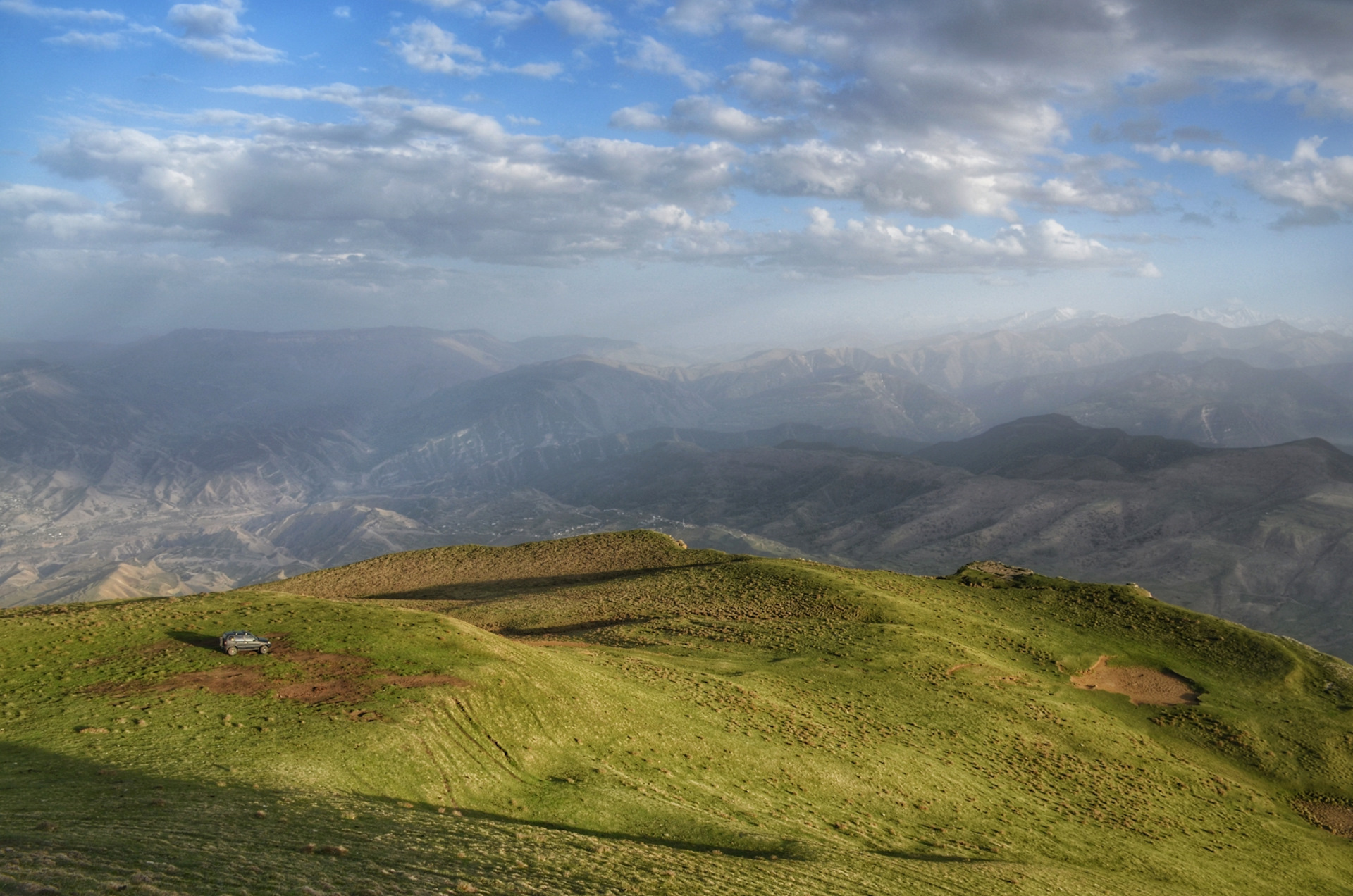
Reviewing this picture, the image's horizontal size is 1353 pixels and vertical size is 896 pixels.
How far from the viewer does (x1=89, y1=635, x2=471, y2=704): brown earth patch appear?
36.2m

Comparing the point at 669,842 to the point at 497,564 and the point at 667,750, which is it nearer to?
the point at 667,750

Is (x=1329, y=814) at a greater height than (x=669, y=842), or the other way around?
(x=669, y=842)

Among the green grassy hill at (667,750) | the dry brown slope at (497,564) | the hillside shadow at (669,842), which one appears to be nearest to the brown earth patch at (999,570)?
the green grassy hill at (667,750)

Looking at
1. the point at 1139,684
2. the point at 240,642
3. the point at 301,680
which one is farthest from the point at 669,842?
the point at 1139,684

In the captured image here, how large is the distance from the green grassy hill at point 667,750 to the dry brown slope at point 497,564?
47.8 ft

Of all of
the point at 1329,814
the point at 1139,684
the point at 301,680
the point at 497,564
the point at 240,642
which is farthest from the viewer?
the point at 497,564

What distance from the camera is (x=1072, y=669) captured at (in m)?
65.2

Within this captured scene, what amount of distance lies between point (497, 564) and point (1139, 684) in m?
69.1

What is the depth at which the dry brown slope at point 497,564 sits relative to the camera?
86688 mm

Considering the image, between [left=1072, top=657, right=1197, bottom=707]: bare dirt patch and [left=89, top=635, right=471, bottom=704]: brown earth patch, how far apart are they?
53.1 metres

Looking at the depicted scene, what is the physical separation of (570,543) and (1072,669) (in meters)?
60.3

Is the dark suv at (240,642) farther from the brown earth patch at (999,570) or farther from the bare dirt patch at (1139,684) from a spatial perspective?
the brown earth patch at (999,570)

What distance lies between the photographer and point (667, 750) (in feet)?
132

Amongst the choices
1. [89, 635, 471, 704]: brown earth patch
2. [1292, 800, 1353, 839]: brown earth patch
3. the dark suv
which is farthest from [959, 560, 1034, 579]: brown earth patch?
the dark suv
